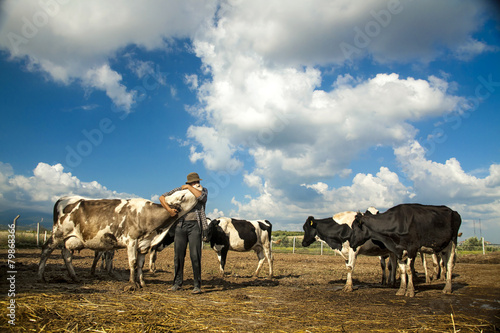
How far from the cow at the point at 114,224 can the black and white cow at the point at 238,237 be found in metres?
4.80

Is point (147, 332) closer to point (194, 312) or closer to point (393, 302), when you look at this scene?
point (194, 312)

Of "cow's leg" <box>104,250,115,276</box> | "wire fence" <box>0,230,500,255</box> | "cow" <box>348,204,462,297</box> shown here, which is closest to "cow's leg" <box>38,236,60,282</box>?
"cow's leg" <box>104,250,115,276</box>

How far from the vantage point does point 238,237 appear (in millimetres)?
13758

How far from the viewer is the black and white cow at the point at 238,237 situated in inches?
539

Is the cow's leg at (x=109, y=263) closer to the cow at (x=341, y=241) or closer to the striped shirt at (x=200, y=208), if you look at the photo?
the striped shirt at (x=200, y=208)

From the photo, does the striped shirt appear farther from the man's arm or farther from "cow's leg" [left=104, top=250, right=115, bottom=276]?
"cow's leg" [left=104, top=250, right=115, bottom=276]

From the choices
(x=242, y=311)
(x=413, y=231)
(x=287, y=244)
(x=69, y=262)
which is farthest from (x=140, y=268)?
(x=287, y=244)

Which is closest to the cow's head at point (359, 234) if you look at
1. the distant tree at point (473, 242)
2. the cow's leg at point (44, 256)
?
the cow's leg at point (44, 256)

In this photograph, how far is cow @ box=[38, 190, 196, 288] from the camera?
8744 mm

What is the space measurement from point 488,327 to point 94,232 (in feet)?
28.8

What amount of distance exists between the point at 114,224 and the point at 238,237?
5852 mm

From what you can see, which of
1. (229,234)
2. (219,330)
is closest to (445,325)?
(219,330)

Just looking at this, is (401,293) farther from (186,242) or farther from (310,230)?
A: (186,242)

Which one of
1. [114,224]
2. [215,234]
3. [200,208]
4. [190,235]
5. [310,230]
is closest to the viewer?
[190,235]
